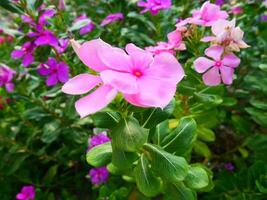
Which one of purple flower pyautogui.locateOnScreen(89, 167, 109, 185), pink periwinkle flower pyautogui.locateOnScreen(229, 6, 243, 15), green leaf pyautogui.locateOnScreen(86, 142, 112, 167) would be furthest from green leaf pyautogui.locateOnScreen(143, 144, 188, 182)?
pink periwinkle flower pyautogui.locateOnScreen(229, 6, 243, 15)

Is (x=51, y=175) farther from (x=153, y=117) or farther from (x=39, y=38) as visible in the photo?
(x=153, y=117)

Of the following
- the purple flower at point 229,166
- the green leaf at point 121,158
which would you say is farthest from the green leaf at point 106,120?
the purple flower at point 229,166

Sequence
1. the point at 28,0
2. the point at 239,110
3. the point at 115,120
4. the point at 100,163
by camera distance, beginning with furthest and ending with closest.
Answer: the point at 239,110, the point at 28,0, the point at 100,163, the point at 115,120

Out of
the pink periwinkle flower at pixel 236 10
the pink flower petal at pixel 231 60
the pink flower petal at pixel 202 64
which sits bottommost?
the pink periwinkle flower at pixel 236 10

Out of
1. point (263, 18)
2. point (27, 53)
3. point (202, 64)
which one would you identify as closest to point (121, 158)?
point (202, 64)

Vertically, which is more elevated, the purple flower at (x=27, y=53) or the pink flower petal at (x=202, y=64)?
the pink flower petal at (x=202, y=64)

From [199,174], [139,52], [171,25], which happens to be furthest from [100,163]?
[171,25]

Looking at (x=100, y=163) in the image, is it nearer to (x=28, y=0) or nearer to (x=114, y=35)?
(x=28, y=0)

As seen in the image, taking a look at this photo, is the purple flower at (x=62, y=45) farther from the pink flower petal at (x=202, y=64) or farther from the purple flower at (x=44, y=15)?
the pink flower petal at (x=202, y=64)
